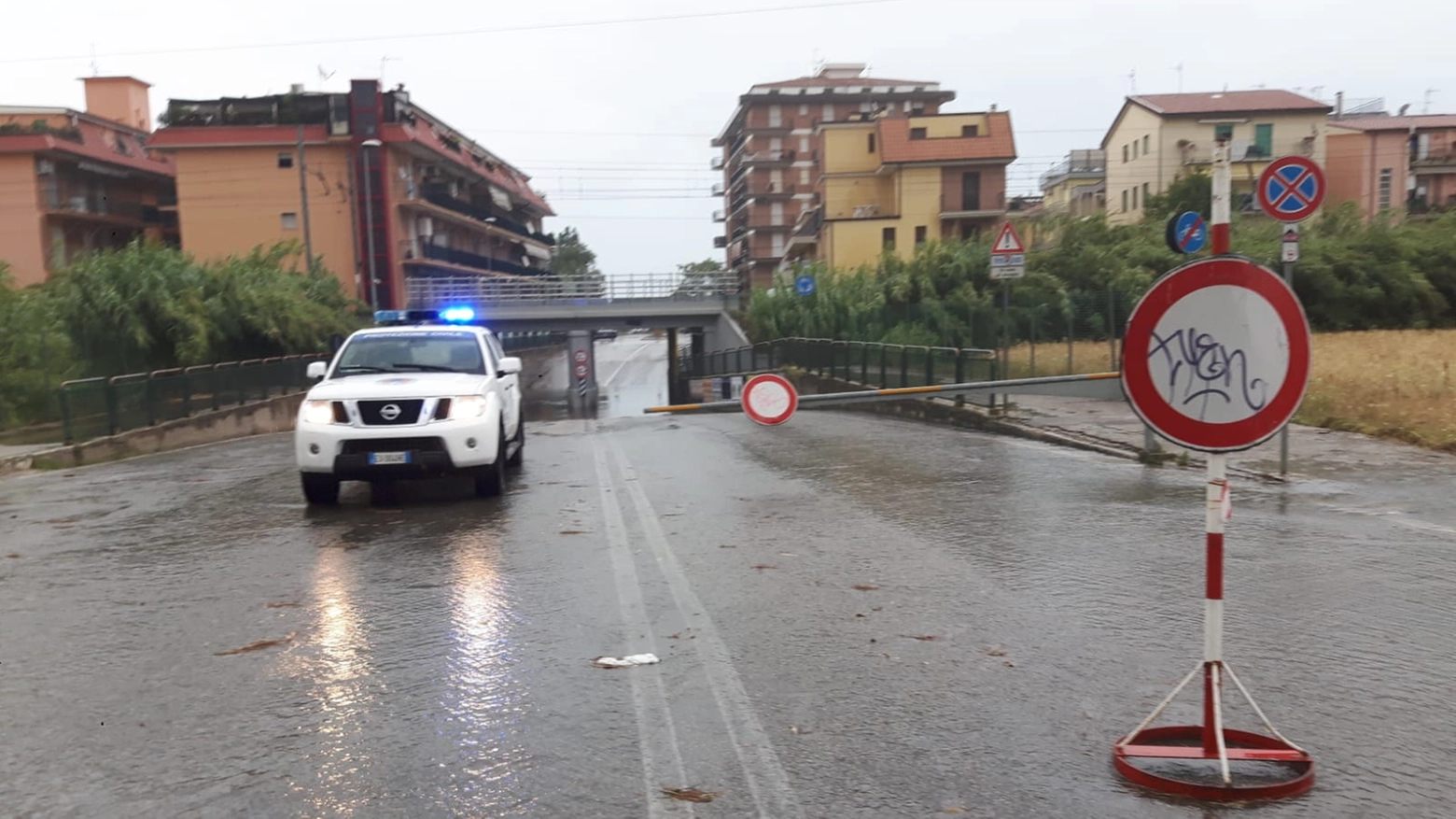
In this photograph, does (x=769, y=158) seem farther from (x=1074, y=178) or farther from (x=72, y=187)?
(x=72, y=187)

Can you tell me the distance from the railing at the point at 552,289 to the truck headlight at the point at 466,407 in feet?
148

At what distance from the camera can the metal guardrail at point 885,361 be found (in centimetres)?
Result: 2055

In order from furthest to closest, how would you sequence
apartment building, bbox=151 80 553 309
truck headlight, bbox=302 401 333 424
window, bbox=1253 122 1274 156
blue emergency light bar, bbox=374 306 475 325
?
window, bbox=1253 122 1274 156 < apartment building, bbox=151 80 553 309 < blue emergency light bar, bbox=374 306 475 325 < truck headlight, bbox=302 401 333 424

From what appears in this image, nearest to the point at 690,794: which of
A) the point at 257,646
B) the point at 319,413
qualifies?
the point at 257,646

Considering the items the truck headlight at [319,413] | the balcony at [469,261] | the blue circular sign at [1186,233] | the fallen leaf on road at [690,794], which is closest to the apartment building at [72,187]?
the balcony at [469,261]

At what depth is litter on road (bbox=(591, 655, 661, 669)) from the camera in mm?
5598

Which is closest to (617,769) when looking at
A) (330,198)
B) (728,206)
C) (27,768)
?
(27,768)

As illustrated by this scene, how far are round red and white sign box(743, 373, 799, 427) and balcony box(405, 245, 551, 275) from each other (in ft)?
160

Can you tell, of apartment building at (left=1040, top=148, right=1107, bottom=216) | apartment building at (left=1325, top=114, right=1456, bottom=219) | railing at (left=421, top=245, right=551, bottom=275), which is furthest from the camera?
apartment building at (left=1040, top=148, right=1107, bottom=216)

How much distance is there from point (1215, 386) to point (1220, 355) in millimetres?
113

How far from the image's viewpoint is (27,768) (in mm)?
4441

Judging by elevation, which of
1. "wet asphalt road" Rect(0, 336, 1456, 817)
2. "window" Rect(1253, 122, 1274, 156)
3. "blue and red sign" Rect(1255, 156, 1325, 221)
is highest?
"window" Rect(1253, 122, 1274, 156)

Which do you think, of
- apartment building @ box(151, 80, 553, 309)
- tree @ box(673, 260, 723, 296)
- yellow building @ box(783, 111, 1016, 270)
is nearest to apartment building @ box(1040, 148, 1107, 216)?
yellow building @ box(783, 111, 1016, 270)

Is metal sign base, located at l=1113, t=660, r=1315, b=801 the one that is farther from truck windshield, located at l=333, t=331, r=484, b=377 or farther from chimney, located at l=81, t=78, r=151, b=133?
chimney, located at l=81, t=78, r=151, b=133
